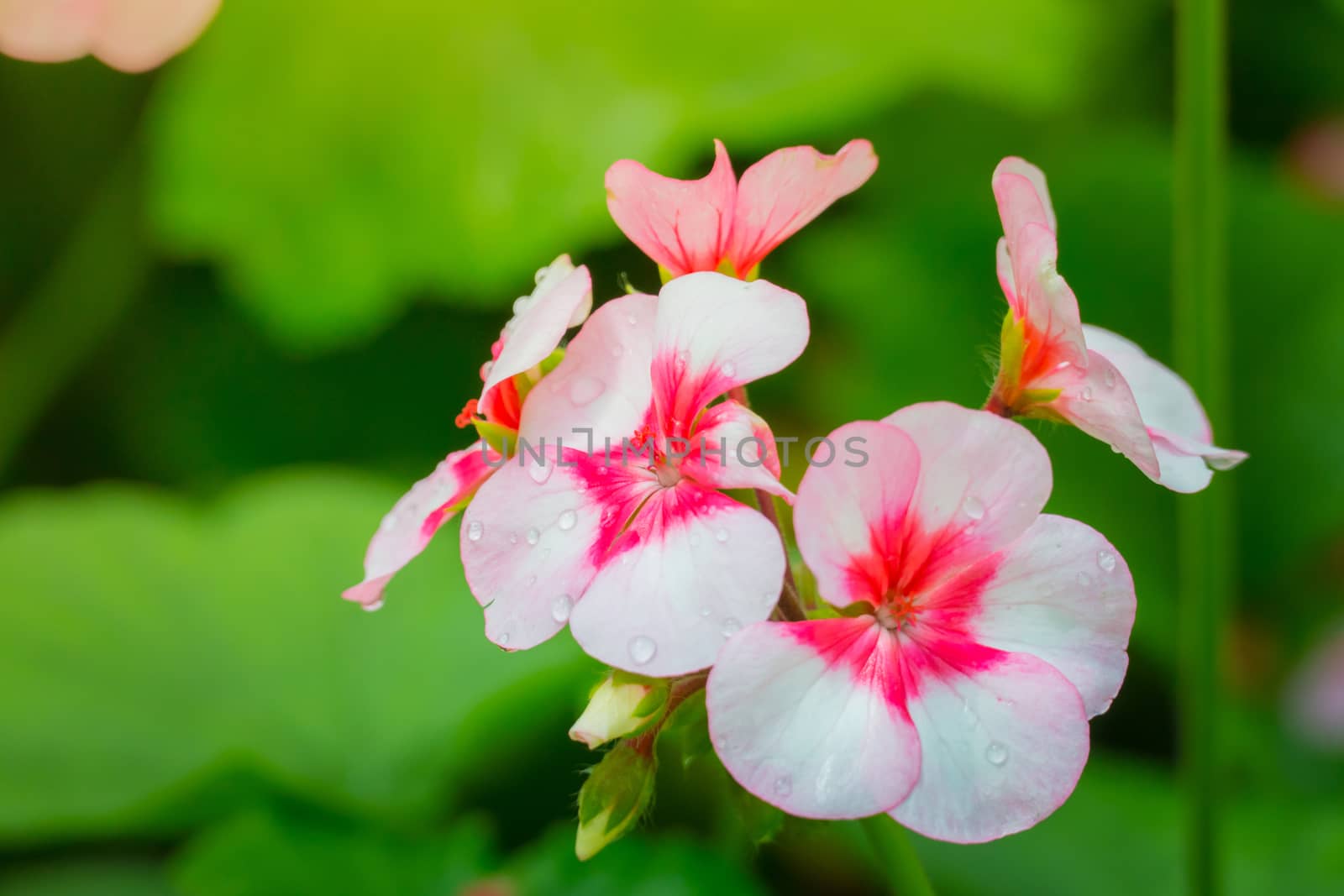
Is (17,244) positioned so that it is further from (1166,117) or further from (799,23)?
(1166,117)

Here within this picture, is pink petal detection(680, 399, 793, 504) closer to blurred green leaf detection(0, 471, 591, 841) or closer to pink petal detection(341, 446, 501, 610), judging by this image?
pink petal detection(341, 446, 501, 610)

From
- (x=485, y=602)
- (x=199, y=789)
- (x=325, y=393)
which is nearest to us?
(x=485, y=602)

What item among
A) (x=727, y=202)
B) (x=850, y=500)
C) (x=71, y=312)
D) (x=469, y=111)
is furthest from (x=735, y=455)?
(x=71, y=312)

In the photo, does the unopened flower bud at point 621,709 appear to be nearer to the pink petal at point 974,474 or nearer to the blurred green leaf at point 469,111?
the pink petal at point 974,474

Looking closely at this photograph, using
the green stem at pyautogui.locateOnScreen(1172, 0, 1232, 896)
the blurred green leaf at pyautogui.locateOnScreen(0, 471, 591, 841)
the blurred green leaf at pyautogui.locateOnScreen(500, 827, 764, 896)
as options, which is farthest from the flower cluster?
the blurred green leaf at pyautogui.locateOnScreen(0, 471, 591, 841)

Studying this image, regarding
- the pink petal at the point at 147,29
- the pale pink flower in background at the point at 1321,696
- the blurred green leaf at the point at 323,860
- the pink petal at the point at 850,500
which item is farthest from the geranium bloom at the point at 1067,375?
the pink petal at the point at 147,29

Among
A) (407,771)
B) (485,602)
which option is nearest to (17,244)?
(407,771)
